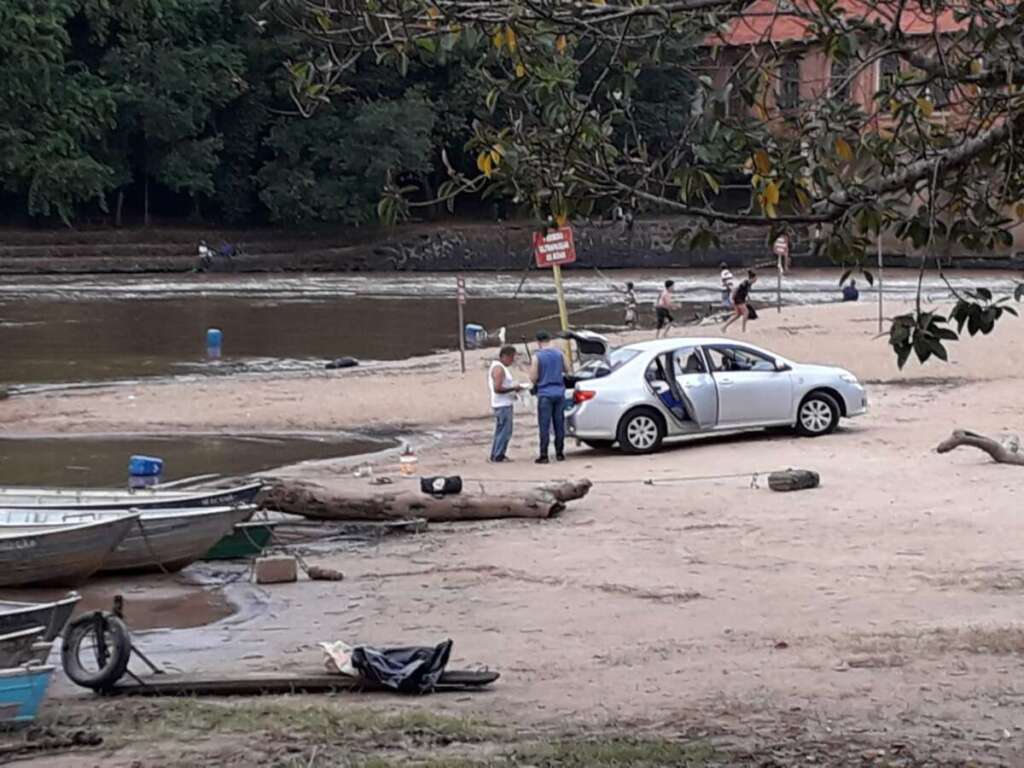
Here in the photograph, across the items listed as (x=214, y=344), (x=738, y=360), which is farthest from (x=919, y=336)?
(x=214, y=344)

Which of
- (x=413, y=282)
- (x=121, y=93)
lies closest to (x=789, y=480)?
(x=413, y=282)

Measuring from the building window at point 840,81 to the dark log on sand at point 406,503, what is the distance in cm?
970

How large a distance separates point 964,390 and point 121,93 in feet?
175

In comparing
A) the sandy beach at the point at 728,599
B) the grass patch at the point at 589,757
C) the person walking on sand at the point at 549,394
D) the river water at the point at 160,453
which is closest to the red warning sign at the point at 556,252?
the person walking on sand at the point at 549,394

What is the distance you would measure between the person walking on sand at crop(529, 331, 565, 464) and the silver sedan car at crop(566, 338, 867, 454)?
0.42 meters

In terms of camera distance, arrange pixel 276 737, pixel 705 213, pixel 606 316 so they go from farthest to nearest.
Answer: pixel 606 316
pixel 276 737
pixel 705 213

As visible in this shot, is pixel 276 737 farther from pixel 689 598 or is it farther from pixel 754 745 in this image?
pixel 689 598

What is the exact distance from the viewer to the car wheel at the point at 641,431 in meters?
22.7

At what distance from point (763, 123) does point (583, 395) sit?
14.8 m

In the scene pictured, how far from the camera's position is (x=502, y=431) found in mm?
22781

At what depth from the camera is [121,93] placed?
2921 inches

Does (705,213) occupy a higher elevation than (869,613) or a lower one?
higher

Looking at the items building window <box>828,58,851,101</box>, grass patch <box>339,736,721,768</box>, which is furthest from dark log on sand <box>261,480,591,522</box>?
building window <box>828,58,851,101</box>

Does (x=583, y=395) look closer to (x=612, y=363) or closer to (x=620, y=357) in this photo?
(x=612, y=363)
